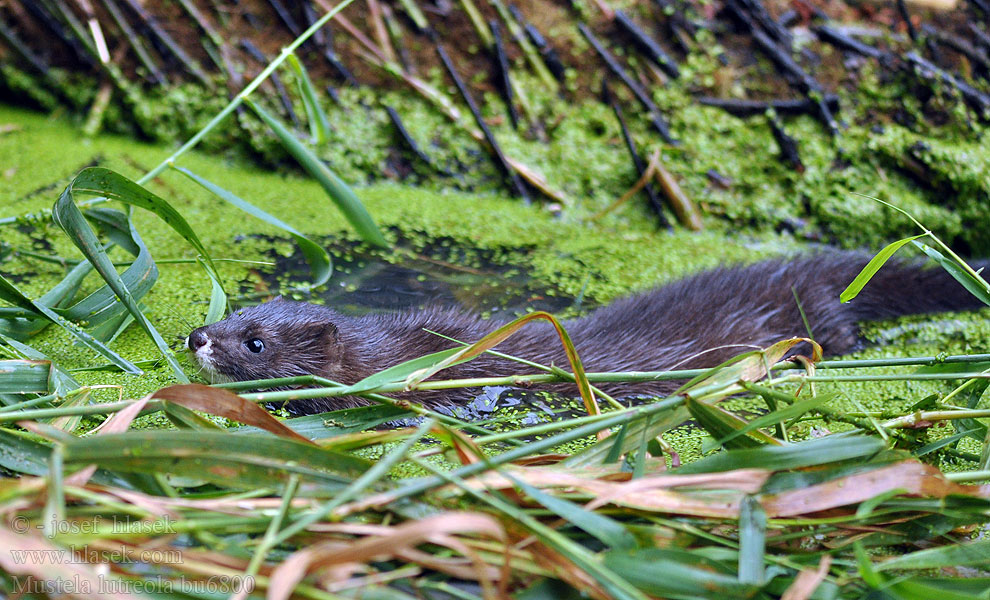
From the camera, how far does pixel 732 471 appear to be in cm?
207

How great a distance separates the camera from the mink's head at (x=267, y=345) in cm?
322

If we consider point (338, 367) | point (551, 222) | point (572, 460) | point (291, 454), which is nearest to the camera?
point (291, 454)

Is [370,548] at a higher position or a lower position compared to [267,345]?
higher

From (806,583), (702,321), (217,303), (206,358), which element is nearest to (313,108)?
(217,303)

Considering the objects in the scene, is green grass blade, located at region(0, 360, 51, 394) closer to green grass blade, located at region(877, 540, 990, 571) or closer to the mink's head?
the mink's head

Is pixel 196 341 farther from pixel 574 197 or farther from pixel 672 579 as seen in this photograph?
pixel 574 197

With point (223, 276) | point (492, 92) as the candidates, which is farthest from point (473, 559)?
point (492, 92)

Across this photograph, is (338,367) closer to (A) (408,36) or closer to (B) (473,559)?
(B) (473,559)

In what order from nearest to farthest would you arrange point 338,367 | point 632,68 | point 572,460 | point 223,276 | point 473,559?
point 473,559 → point 572,460 → point 338,367 → point 223,276 → point 632,68

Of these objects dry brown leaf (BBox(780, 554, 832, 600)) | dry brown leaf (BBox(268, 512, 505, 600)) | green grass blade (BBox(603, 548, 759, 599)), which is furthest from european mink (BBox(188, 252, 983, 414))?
dry brown leaf (BBox(268, 512, 505, 600))

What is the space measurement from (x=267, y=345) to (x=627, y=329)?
1493mm

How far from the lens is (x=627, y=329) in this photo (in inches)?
147

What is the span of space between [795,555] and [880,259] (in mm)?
1005

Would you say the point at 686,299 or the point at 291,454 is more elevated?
the point at 291,454
